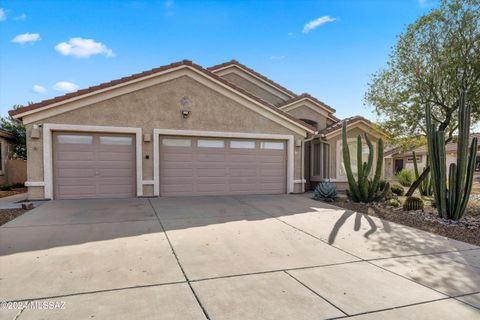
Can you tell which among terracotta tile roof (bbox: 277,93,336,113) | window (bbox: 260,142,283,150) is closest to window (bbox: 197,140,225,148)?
window (bbox: 260,142,283,150)

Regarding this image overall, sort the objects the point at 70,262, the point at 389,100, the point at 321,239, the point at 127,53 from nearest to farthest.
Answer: the point at 70,262, the point at 321,239, the point at 389,100, the point at 127,53

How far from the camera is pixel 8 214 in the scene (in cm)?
771

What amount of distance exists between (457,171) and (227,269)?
7.38 metres

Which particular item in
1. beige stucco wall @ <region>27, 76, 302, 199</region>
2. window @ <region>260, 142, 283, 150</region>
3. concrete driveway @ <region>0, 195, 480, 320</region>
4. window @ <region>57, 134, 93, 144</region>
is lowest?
concrete driveway @ <region>0, 195, 480, 320</region>

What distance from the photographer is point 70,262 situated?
4336 millimetres

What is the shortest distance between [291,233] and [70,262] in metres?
4.16

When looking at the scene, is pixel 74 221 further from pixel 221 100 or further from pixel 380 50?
pixel 380 50

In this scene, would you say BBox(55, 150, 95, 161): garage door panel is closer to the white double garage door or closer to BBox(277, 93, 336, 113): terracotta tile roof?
the white double garage door

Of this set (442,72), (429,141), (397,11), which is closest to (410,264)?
(429,141)

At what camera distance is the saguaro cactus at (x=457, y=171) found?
25.8ft

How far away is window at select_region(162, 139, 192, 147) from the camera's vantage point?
1114 centimetres

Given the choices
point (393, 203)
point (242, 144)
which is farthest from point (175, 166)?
point (393, 203)

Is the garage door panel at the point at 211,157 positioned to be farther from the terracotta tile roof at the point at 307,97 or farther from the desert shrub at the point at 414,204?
the desert shrub at the point at 414,204

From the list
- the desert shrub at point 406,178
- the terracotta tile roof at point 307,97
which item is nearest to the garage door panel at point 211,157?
→ the terracotta tile roof at point 307,97
